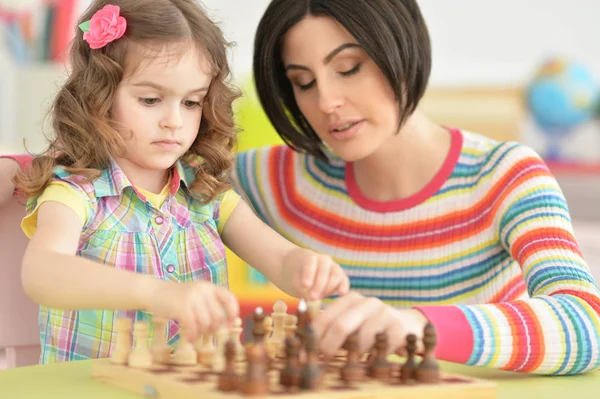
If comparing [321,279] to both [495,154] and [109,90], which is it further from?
[495,154]

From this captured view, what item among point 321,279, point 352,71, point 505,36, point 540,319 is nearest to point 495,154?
point 352,71

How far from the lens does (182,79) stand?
1.46 m

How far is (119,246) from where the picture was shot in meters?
1.49

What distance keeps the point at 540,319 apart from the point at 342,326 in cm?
35

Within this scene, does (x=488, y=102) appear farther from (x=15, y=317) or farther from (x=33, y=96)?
(x=15, y=317)

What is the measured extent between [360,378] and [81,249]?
594mm

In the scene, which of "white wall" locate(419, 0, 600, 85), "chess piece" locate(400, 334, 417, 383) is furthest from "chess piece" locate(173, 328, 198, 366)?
"white wall" locate(419, 0, 600, 85)

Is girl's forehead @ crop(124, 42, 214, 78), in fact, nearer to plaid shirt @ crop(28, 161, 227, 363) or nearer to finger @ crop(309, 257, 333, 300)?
plaid shirt @ crop(28, 161, 227, 363)

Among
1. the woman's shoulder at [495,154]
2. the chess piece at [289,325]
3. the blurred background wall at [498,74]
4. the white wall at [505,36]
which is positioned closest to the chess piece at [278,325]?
the chess piece at [289,325]

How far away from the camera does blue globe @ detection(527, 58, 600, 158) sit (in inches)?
150

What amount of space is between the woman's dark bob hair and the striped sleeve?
37cm

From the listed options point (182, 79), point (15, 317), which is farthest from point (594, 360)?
point (15, 317)

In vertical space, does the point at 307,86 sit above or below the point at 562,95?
below

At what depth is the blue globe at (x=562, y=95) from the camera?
12.5 feet
